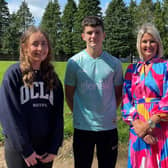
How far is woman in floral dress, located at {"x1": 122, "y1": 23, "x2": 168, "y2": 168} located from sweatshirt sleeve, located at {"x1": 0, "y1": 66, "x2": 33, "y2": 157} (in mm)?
1099

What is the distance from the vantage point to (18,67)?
2695mm

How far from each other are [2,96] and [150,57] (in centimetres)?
155

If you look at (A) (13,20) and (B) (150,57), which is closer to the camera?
(B) (150,57)

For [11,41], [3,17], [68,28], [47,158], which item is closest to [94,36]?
[47,158]

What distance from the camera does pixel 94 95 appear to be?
3.28 metres

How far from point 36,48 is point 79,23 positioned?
55514 millimetres

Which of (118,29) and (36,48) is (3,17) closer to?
(118,29)

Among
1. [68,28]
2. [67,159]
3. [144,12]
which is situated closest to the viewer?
[67,159]

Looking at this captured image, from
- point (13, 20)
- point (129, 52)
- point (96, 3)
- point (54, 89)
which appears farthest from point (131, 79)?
point (13, 20)

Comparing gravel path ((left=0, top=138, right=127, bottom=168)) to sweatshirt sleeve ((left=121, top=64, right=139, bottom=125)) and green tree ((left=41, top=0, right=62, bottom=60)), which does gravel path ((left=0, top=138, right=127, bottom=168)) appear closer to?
sweatshirt sleeve ((left=121, top=64, right=139, bottom=125))

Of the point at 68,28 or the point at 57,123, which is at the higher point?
the point at 68,28

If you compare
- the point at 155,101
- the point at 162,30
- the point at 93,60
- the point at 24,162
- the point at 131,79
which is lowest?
the point at 24,162

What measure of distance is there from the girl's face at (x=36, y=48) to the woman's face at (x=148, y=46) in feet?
3.44

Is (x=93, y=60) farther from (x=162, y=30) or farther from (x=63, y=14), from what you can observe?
(x=63, y=14)
